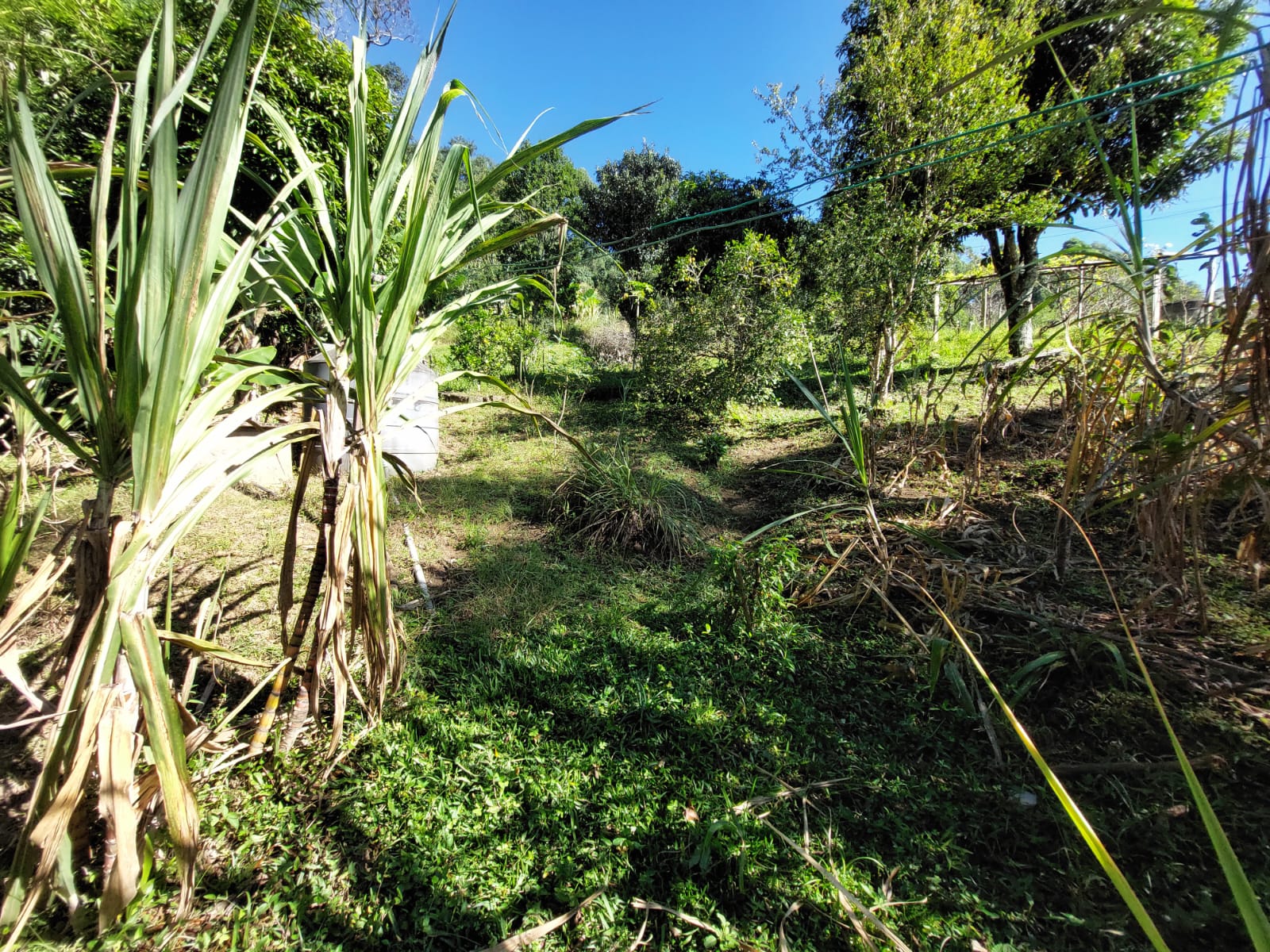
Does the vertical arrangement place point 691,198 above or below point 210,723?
above

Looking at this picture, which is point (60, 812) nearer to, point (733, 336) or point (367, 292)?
point (367, 292)

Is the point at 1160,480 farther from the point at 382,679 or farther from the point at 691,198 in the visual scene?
the point at 691,198

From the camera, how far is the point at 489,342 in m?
6.46

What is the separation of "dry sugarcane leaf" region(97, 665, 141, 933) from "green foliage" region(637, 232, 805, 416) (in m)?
5.05

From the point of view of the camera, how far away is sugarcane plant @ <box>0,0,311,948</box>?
72cm

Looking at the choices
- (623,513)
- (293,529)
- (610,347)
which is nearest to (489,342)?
(610,347)

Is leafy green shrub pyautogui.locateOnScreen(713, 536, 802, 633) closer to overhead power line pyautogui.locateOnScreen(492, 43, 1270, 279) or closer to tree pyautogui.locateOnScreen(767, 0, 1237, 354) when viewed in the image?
overhead power line pyautogui.locateOnScreen(492, 43, 1270, 279)

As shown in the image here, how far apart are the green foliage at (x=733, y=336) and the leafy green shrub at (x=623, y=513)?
7.94 ft

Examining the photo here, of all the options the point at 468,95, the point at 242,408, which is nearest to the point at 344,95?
the point at 468,95

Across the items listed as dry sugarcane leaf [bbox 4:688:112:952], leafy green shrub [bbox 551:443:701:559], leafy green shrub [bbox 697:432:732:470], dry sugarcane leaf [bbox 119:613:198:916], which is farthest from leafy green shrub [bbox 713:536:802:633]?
leafy green shrub [bbox 697:432:732:470]

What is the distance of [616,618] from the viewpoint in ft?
7.50

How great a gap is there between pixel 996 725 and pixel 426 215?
2.18 metres

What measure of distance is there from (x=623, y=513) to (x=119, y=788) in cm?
236

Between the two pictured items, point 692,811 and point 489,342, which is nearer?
point 692,811
